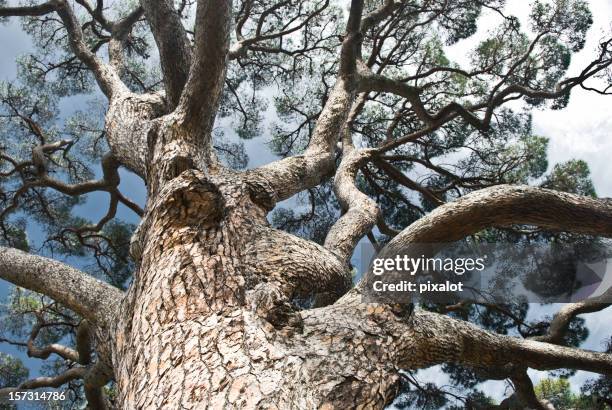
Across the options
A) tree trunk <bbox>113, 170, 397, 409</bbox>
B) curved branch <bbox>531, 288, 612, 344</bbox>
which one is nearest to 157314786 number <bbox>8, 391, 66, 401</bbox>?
tree trunk <bbox>113, 170, 397, 409</bbox>

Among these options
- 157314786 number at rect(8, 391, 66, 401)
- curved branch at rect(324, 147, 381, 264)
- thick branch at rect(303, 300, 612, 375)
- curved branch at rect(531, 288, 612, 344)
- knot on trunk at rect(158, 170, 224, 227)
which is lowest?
157314786 number at rect(8, 391, 66, 401)

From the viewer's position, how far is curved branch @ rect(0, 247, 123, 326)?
2.02m

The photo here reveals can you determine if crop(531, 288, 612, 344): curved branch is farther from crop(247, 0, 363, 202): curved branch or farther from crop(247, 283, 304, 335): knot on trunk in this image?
crop(247, 283, 304, 335): knot on trunk

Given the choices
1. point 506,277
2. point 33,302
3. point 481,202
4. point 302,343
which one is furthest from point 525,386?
point 33,302

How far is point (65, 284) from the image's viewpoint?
220cm

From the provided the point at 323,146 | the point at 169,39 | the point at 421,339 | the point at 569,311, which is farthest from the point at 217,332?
the point at 569,311

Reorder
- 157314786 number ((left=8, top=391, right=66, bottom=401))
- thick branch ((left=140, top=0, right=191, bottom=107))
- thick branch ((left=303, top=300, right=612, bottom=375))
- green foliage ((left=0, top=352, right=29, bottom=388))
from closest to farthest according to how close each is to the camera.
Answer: thick branch ((left=303, top=300, right=612, bottom=375)) < thick branch ((left=140, top=0, right=191, bottom=107)) < 157314786 number ((left=8, top=391, right=66, bottom=401)) < green foliage ((left=0, top=352, right=29, bottom=388))

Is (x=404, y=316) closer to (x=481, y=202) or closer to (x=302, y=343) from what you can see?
(x=302, y=343)

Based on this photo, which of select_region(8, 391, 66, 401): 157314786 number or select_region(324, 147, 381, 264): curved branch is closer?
select_region(324, 147, 381, 264): curved branch

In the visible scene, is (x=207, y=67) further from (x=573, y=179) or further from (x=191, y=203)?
(x=573, y=179)

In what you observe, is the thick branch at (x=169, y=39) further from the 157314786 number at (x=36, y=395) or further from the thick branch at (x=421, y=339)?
the 157314786 number at (x=36, y=395)

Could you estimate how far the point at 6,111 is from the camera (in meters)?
5.23

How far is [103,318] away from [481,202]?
5.41 ft

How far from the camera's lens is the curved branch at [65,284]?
2023 mm
